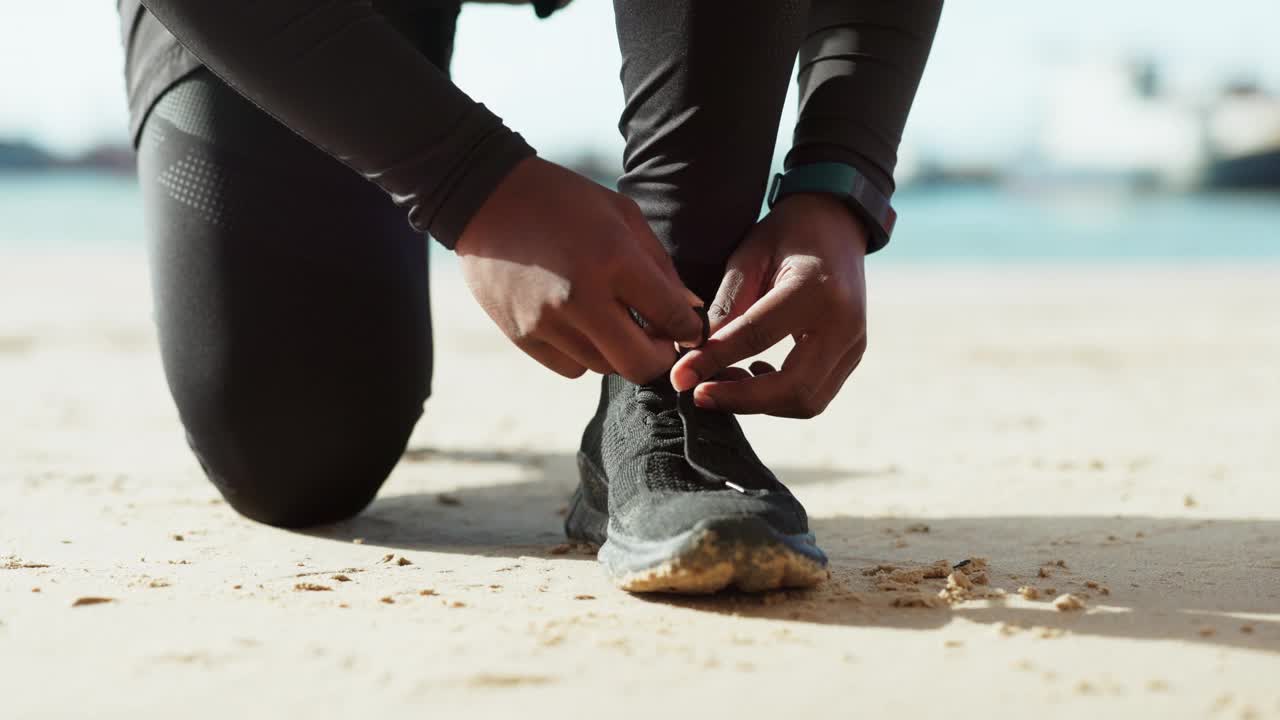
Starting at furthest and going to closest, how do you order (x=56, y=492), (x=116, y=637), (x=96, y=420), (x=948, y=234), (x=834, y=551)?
(x=948, y=234) < (x=96, y=420) < (x=56, y=492) < (x=834, y=551) < (x=116, y=637)

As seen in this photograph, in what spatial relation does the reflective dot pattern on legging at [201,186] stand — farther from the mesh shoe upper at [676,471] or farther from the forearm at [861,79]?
the forearm at [861,79]

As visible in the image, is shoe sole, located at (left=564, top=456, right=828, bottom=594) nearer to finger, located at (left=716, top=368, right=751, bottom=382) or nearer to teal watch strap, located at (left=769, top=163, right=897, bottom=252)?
finger, located at (left=716, top=368, right=751, bottom=382)

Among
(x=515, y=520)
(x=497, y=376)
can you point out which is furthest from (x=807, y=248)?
(x=497, y=376)

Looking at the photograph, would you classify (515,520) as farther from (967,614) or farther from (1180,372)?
(1180,372)

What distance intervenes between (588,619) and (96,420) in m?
1.94

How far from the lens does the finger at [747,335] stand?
1.13 metres

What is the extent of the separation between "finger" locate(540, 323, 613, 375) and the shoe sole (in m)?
0.19

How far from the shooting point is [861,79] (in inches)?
53.9

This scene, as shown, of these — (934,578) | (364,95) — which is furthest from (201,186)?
(934,578)

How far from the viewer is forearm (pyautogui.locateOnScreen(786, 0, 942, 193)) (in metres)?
1.34

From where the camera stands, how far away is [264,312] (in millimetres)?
1680

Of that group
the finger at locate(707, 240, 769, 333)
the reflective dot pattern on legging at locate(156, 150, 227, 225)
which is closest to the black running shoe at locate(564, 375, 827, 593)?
the finger at locate(707, 240, 769, 333)

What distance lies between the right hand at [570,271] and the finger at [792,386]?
0.39ft

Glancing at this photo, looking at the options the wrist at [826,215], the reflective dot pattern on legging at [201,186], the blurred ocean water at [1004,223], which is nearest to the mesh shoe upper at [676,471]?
the wrist at [826,215]
